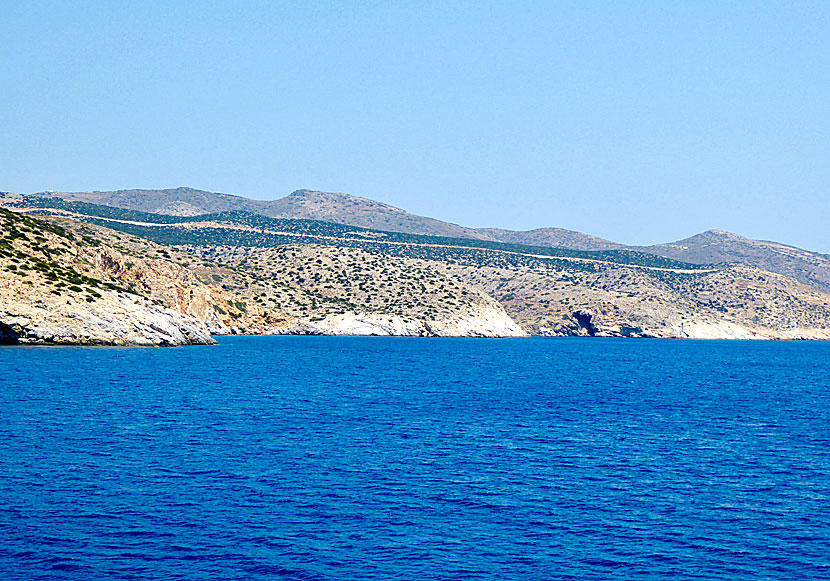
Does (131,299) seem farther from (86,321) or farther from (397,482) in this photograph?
(397,482)

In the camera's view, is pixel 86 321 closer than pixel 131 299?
Yes

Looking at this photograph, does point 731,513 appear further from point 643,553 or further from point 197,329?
point 197,329

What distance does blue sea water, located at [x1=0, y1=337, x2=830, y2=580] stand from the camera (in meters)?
27.2

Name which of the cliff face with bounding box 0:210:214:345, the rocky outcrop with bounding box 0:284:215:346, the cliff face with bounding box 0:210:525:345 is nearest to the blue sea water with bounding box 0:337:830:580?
the rocky outcrop with bounding box 0:284:215:346

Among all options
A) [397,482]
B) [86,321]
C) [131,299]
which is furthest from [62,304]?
[397,482]

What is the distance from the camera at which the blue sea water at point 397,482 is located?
2717cm

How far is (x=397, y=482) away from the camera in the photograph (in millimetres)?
37562

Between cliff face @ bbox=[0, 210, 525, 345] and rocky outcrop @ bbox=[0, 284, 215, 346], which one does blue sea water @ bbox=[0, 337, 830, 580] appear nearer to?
rocky outcrop @ bbox=[0, 284, 215, 346]

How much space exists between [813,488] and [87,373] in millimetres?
60876

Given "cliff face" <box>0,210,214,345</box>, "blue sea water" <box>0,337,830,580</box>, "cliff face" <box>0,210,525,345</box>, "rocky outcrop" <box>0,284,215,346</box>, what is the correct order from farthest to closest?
"cliff face" <box>0,210,525,345</box>, "cliff face" <box>0,210,214,345</box>, "rocky outcrop" <box>0,284,215,346</box>, "blue sea water" <box>0,337,830,580</box>

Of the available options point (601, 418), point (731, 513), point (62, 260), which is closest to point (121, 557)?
point (731, 513)

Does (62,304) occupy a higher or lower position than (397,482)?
lower

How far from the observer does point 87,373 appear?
75.8m

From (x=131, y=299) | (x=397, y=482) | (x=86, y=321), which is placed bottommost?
(x=86, y=321)
